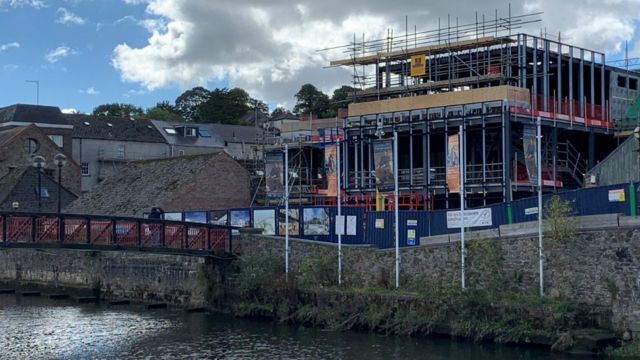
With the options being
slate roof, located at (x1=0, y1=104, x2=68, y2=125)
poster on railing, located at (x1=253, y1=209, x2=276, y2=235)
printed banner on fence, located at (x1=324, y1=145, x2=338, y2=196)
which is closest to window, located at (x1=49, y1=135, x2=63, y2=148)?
slate roof, located at (x1=0, y1=104, x2=68, y2=125)

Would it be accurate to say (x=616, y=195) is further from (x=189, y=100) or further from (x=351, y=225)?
(x=189, y=100)

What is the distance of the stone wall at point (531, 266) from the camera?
25.7m

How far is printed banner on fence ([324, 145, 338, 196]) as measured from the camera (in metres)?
49.7

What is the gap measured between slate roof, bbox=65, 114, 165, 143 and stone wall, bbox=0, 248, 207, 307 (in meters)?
26.6

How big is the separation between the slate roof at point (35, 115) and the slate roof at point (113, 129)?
171cm

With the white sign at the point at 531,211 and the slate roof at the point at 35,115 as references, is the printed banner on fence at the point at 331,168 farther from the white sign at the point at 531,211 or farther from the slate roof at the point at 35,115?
the slate roof at the point at 35,115

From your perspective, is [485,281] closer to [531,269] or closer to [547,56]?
[531,269]

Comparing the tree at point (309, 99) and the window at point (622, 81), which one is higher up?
the tree at point (309, 99)

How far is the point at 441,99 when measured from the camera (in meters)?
47.4

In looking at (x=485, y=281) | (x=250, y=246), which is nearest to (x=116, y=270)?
(x=250, y=246)

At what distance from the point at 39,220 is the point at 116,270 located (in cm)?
996

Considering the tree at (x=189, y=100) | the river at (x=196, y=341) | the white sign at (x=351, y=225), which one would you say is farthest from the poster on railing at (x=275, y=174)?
the tree at (x=189, y=100)

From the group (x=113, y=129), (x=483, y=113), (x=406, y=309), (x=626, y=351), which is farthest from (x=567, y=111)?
(x=113, y=129)

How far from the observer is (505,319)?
26.7 m
